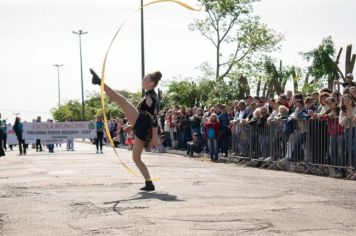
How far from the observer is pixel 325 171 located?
1276cm

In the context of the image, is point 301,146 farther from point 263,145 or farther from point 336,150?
point 263,145

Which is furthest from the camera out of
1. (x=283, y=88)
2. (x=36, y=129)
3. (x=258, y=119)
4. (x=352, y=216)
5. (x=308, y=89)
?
(x=283, y=88)

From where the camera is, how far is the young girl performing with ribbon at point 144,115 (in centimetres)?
948

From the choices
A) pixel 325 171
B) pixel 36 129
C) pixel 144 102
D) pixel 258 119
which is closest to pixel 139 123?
pixel 144 102

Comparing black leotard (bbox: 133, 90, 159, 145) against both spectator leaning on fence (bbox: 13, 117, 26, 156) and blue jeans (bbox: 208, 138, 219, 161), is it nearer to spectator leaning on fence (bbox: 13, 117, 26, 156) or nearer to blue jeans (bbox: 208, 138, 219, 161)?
blue jeans (bbox: 208, 138, 219, 161)

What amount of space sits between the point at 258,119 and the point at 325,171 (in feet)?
10.8

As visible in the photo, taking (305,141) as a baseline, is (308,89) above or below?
above

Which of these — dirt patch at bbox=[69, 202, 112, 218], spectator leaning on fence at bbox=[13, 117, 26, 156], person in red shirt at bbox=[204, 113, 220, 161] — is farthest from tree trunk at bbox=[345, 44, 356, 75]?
dirt patch at bbox=[69, 202, 112, 218]

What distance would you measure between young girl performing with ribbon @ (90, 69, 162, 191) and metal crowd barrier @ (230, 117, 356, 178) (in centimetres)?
444

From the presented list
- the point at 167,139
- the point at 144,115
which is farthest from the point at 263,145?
the point at 167,139

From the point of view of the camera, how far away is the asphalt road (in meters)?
6.08

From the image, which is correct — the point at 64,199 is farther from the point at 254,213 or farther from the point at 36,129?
the point at 36,129

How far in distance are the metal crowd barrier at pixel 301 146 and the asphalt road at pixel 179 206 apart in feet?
2.74

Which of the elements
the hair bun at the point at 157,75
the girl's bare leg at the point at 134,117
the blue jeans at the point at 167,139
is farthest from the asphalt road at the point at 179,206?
the blue jeans at the point at 167,139
